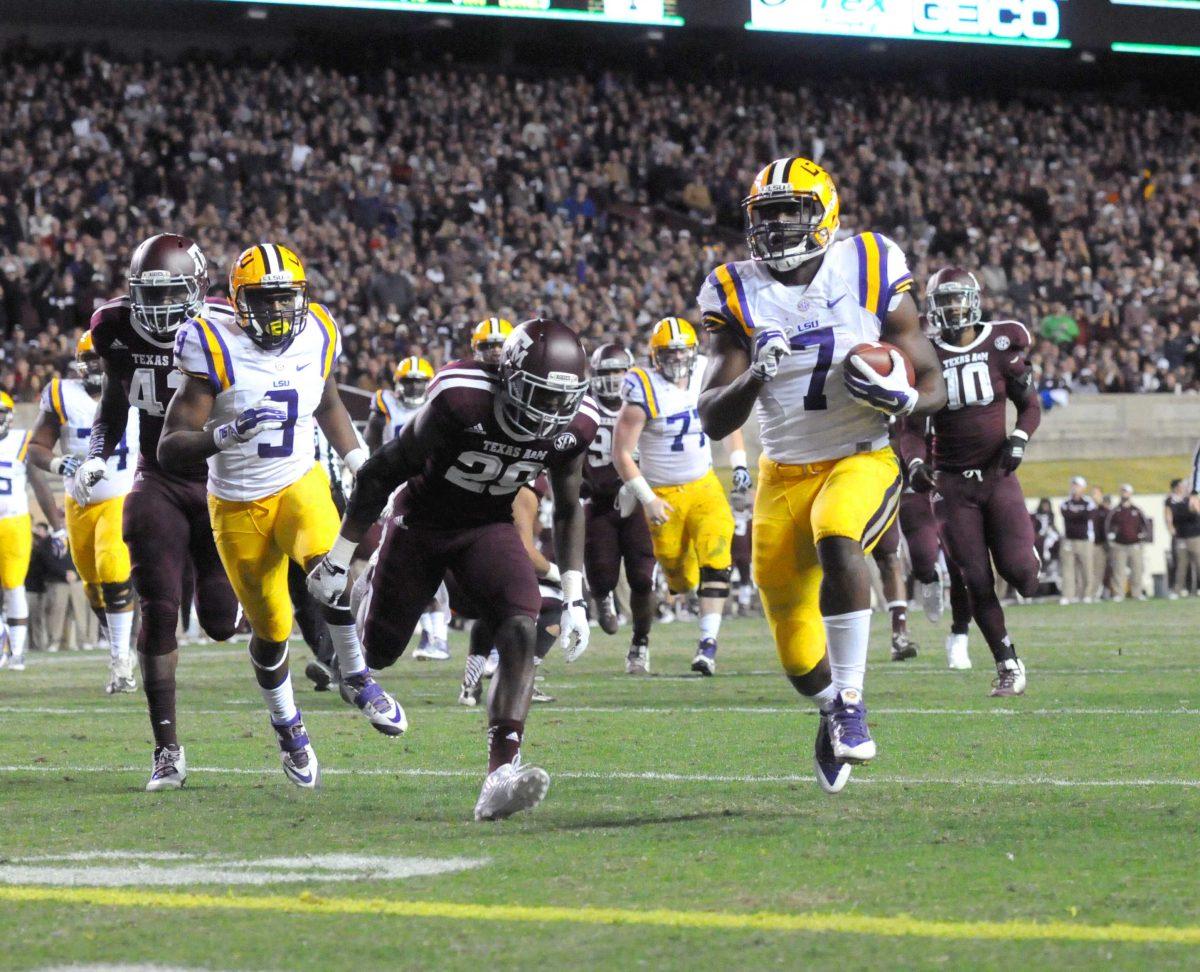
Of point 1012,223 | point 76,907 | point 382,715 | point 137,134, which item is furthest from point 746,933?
point 1012,223

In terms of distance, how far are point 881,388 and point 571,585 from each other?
51.4 inches

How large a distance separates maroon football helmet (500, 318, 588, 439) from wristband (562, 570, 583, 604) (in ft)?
2.59

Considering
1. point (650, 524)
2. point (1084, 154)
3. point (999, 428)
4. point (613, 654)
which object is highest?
point (1084, 154)

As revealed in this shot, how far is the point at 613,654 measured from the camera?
13.5 m

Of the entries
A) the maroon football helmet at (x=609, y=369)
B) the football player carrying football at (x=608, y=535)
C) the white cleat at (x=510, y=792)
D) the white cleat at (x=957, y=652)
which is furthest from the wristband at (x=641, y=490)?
the white cleat at (x=510, y=792)

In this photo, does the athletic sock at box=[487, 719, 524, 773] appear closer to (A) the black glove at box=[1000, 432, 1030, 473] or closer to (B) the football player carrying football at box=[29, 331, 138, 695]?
(A) the black glove at box=[1000, 432, 1030, 473]

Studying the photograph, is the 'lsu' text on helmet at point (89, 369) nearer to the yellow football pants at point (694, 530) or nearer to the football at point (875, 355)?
the yellow football pants at point (694, 530)

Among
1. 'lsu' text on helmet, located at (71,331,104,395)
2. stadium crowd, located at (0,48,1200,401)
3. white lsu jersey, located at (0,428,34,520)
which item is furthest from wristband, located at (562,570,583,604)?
stadium crowd, located at (0,48,1200,401)

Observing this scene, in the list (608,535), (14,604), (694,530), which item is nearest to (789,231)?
(694,530)

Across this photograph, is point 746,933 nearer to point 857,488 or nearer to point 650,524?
point 857,488

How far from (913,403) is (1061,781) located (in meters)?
1.21

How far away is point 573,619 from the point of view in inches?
241

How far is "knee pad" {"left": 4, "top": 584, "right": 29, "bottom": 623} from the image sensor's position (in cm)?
1356

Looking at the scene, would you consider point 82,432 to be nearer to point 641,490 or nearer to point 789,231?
point 641,490
